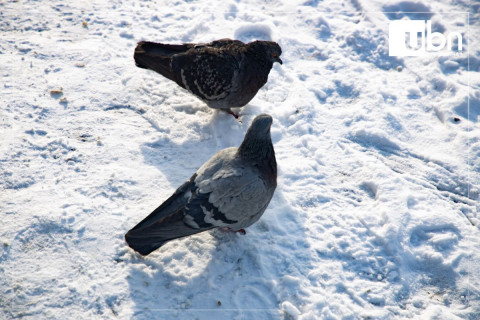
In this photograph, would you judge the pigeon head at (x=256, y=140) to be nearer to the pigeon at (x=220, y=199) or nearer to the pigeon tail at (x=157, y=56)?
the pigeon at (x=220, y=199)

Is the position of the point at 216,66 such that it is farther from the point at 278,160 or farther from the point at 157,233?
the point at 157,233

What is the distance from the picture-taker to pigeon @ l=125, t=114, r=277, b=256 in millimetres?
3279

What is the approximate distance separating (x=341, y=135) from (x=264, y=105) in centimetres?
101

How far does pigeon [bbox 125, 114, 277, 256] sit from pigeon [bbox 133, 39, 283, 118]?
98cm

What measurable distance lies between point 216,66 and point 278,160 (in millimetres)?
1246

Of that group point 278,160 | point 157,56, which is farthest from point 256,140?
point 157,56

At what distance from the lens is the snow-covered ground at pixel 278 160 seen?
3.30 m

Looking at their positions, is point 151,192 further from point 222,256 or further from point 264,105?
point 264,105

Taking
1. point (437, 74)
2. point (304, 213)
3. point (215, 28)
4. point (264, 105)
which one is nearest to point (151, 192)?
point (304, 213)

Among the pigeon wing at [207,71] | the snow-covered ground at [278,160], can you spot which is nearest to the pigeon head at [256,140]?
the snow-covered ground at [278,160]

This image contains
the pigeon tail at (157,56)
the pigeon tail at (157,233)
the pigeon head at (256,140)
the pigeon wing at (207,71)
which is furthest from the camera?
the pigeon tail at (157,56)

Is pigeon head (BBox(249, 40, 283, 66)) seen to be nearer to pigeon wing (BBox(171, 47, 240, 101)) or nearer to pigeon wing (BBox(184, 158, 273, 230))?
pigeon wing (BBox(171, 47, 240, 101))

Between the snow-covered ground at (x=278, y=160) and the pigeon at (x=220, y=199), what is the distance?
0.32 meters

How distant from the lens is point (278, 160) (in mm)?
4395
